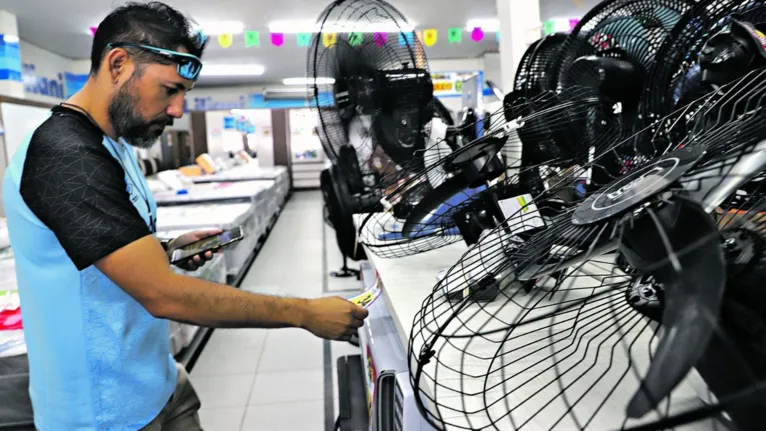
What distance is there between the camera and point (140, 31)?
1169 mm

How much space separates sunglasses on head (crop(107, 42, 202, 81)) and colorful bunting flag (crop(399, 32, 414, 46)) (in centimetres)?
75

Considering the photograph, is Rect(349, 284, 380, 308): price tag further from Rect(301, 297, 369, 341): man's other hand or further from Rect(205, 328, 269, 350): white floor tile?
Rect(205, 328, 269, 350): white floor tile

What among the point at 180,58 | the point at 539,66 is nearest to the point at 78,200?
the point at 180,58

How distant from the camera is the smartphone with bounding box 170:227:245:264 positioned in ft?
5.08

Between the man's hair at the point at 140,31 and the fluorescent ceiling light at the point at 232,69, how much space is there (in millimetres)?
11207

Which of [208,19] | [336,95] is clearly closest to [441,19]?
[208,19]

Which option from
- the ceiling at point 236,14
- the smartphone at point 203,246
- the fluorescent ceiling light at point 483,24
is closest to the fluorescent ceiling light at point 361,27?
the smartphone at point 203,246

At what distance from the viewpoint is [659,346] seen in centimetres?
42

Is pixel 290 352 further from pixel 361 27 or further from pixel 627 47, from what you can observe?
pixel 627 47

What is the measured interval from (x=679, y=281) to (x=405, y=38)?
152 cm

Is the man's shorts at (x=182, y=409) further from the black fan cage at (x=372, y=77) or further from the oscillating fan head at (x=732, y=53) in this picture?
the oscillating fan head at (x=732, y=53)

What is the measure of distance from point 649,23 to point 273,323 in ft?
3.53

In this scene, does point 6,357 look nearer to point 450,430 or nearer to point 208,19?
point 450,430

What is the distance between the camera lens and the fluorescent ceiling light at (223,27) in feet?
25.7
